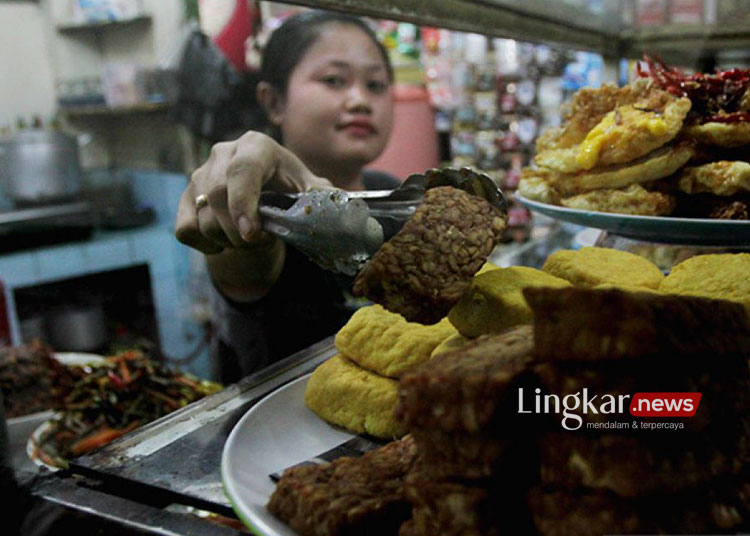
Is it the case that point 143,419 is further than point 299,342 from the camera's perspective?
Yes

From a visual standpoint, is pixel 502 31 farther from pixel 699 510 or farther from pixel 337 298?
pixel 699 510

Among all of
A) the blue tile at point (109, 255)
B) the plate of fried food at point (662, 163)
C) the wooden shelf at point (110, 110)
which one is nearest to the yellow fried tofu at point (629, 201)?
the plate of fried food at point (662, 163)

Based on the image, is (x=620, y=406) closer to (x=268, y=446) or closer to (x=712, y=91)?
(x=268, y=446)

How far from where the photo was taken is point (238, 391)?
0.96 m

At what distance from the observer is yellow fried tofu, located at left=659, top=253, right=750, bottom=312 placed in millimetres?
755

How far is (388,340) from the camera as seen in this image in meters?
0.85

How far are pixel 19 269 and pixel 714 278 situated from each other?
3196 millimetres

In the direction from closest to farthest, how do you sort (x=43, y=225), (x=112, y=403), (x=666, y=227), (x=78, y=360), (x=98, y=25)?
1. (x=666, y=227)
2. (x=112, y=403)
3. (x=78, y=360)
4. (x=43, y=225)
5. (x=98, y=25)

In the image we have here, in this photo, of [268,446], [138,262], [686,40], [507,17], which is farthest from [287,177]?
[138,262]

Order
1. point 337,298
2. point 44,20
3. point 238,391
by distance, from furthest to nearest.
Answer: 1. point 44,20
2. point 337,298
3. point 238,391

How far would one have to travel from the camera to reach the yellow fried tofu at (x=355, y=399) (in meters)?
0.79

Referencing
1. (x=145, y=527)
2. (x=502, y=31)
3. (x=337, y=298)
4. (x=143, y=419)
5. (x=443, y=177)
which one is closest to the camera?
(x=145, y=527)

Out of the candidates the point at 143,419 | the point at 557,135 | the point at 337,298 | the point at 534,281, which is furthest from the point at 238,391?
the point at 143,419

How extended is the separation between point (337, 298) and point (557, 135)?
0.51m
